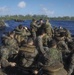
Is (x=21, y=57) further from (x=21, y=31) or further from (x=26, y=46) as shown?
(x=21, y=31)

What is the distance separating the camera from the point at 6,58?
14195mm

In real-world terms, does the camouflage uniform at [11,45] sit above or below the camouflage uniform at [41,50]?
below

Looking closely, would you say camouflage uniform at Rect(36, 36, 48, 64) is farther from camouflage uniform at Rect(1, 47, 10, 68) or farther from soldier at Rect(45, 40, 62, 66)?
camouflage uniform at Rect(1, 47, 10, 68)

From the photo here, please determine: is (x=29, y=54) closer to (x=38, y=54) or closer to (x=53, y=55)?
Result: (x=38, y=54)

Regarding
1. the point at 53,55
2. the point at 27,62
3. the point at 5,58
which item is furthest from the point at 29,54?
the point at 5,58

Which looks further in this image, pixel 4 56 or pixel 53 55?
pixel 4 56

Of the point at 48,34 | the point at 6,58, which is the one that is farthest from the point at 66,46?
the point at 6,58

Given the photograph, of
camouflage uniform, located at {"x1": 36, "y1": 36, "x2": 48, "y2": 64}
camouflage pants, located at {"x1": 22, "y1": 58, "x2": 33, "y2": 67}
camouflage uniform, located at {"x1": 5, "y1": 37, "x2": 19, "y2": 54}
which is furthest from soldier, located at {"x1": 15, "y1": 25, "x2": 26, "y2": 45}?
camouflage pants, located at {"x1": 22, "y1": 58, "x2": 33, "y2": 67}

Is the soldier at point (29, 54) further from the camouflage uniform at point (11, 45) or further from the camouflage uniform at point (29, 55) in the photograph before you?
the camouflage uniform at point (11, 45)

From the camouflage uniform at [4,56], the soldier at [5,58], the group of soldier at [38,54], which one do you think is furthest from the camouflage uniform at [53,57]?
the camouflage uniform at [4,56]

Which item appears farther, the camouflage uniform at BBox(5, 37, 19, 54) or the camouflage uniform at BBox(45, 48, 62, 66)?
the camouflage uniform at BBox(5, 37, 19, 54)

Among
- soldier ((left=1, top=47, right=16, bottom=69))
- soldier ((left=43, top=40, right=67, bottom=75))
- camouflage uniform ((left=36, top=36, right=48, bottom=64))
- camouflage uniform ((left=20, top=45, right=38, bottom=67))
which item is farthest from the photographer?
soldier ((left=1, top=47, right=16, bottom=69))

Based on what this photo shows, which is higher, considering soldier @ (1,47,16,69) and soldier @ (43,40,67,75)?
soldier @ (43,40,67,75)

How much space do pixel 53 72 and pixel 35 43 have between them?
2491 mm
